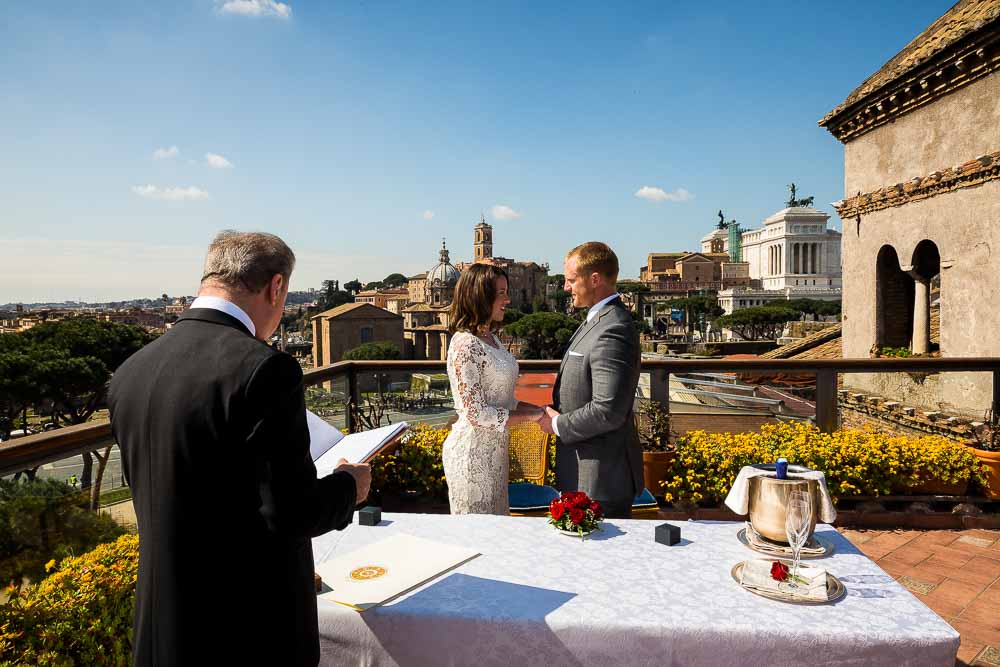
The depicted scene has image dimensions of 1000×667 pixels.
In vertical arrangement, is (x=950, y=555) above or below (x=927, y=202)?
below

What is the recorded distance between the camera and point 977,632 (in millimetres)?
2934

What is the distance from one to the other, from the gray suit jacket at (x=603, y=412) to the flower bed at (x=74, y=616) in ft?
5.00

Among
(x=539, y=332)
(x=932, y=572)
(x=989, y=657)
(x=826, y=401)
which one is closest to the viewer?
(x=989, y=657)

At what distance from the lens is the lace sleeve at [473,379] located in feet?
8.49

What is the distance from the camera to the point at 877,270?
890 cm

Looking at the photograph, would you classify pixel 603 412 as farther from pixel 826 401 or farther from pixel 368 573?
pixel 826 401

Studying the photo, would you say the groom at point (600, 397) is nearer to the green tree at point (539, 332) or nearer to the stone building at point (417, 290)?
the green tree at point (539, 332)

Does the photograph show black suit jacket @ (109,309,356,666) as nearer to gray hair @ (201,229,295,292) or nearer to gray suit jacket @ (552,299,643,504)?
gray hair @ (201,229,295,292)

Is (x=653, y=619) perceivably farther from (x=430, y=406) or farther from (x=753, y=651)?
(x=430, y=406)

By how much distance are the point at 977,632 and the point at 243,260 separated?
3.65 meters

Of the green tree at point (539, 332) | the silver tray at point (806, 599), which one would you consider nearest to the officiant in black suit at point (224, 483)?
A: the silver tray at point (806, 599)

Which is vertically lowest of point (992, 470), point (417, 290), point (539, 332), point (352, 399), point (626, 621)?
point (539, 332)

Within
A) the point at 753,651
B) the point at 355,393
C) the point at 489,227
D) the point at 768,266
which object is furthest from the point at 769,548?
the point at 489,227

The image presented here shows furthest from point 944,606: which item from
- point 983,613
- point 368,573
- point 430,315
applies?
point 430,315
